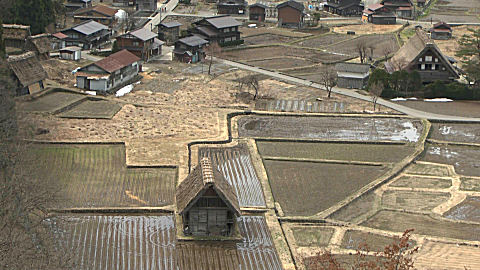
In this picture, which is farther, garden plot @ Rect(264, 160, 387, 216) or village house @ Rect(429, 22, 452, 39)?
village house @ Rect(429, 22, 452, 39)

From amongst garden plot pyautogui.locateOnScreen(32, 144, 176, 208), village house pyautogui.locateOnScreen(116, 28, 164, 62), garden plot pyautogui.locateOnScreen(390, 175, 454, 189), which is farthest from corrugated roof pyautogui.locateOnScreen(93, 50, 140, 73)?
garden plot pyautogui.locateOnScreen(390, 175, 454, 189)

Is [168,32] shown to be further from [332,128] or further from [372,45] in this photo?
[332,128]

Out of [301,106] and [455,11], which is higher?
[455,11]

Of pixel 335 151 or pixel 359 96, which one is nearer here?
pixel 335 151

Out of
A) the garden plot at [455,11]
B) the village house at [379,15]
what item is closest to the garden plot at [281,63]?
the village house at [379,15]

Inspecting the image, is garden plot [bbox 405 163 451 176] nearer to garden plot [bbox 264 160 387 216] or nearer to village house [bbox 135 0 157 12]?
garden plot [bbox 264 160 387 216]

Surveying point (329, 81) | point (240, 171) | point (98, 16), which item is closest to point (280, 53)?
point (329, 81)

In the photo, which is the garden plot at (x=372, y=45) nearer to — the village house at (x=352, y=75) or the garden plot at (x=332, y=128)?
the village house at (x=352, y=75)

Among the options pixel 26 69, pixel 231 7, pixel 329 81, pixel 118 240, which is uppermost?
pixel 231 7
